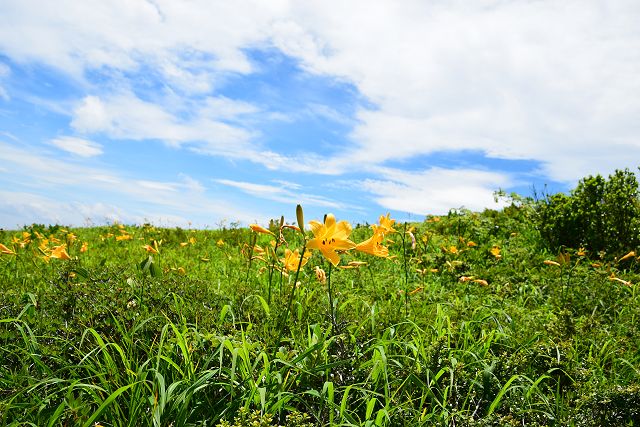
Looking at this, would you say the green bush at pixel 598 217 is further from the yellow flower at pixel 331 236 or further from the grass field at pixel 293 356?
the yellow flower at pixel 331 236

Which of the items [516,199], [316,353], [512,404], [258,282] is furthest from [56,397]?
→ [516,199]

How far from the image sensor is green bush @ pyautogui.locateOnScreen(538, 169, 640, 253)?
7.91m

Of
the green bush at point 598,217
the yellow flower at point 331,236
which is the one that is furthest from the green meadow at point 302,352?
the green bush at point 598,217

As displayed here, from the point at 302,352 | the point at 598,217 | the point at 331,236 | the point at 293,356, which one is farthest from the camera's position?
the point at 598,217

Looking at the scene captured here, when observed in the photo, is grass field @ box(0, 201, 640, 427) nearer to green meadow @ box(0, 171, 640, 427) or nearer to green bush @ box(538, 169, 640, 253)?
green meadow @ box(0, 171, 640, 427)

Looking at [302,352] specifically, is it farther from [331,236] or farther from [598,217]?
[598,217]

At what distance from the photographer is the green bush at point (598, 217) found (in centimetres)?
791

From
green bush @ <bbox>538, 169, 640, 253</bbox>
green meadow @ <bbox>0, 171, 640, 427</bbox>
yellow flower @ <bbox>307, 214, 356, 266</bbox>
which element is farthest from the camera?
green bush @ <bbox>538, 169, 640, 253</bbox>

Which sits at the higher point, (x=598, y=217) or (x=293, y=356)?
(x=598, y=217)

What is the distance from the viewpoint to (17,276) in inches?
201

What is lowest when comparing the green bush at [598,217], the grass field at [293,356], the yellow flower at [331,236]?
the grass field at [293,356]

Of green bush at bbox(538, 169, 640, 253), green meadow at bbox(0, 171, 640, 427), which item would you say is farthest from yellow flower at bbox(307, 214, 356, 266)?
green bush at bbox(538, 169, 640, 253)

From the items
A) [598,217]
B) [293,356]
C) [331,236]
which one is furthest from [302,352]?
[598,217]

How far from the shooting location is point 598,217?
26.4 feet
